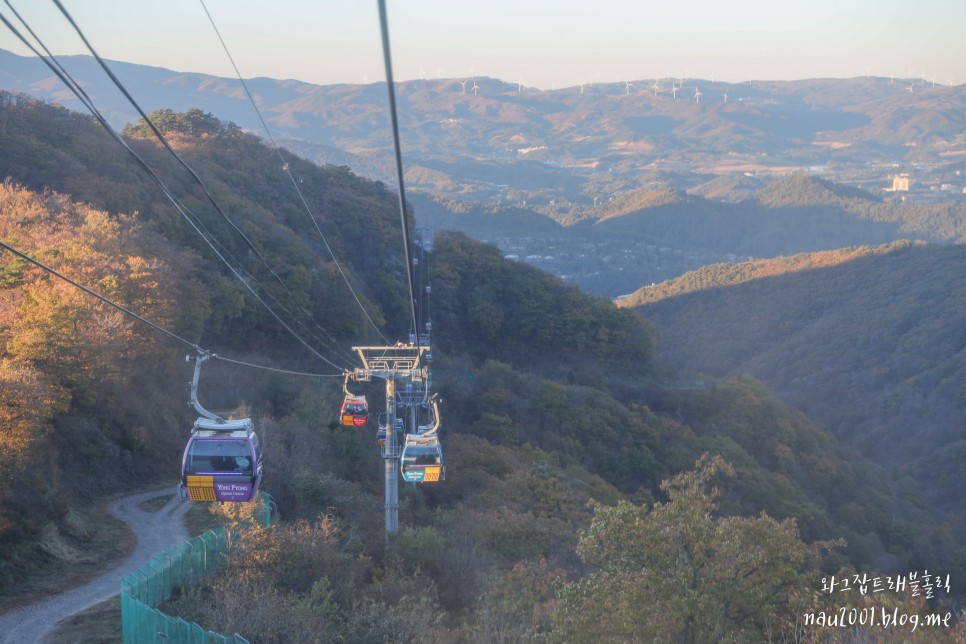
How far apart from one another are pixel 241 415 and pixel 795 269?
74.2 meters

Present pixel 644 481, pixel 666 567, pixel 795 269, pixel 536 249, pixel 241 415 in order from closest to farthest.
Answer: pixel 666 567 < pixel 241 415 < pixel 644 481 < pixel 795 269 < pixel 536 249

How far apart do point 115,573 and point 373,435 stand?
15598mm

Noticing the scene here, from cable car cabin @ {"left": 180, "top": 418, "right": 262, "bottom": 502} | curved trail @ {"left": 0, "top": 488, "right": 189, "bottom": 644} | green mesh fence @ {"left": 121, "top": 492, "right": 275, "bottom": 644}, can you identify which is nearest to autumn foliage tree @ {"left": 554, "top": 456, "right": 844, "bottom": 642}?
green mesh fence @ {"left": 121, "top": 492, "right": 275, "bottom": 644}

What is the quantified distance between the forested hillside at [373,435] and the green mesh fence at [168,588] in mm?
375

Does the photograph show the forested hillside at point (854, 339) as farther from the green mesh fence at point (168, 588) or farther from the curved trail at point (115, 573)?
the green mesh fence at point (168, 588)

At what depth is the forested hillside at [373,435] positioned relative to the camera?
11.4 meters

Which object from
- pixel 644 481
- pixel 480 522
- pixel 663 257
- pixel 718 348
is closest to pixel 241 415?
pixel 480 522

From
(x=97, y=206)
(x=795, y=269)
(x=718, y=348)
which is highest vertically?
(x=97, y=206)

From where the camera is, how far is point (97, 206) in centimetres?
2984

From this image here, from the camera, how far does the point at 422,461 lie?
53.0 feet

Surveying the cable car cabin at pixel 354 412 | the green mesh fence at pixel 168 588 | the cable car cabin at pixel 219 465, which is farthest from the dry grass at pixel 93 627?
the cable car cabin at pixel 354 412

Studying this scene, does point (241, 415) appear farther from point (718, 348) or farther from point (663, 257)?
point (663, 257)

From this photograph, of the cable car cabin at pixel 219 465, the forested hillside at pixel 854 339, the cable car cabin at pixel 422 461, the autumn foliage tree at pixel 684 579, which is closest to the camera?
the autumn foliage tree at pixel 684 579

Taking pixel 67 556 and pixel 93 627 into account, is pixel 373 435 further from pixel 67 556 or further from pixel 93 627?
pixel 93 627
